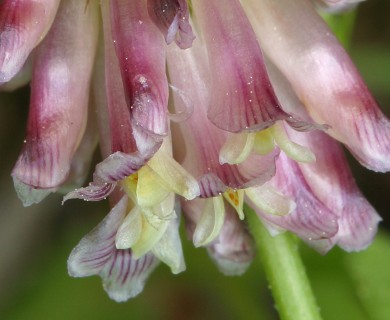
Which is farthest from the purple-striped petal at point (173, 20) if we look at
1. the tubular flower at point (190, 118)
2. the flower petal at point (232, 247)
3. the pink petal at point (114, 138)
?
the flower petal at point (232, 247)

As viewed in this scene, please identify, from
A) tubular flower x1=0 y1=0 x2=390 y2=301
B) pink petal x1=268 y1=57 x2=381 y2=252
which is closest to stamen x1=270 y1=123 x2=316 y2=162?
tubular flower x1=0 y1=0 x2=390 y2=301

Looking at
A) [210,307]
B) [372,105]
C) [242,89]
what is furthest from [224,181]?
[210,307]

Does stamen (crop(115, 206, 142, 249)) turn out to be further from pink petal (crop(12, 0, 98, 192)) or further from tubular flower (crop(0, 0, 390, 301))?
pink petal (crop(12, 0, 98, 192))

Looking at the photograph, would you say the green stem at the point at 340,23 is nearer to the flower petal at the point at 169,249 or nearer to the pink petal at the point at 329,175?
the pink petal at the point at 329,175

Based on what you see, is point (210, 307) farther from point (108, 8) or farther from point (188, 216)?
point (108, 8)

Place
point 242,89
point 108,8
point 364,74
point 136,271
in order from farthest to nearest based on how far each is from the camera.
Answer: point 364,74, point 136,271, point 108,8, point 242,89

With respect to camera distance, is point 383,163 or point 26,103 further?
point 26,103
